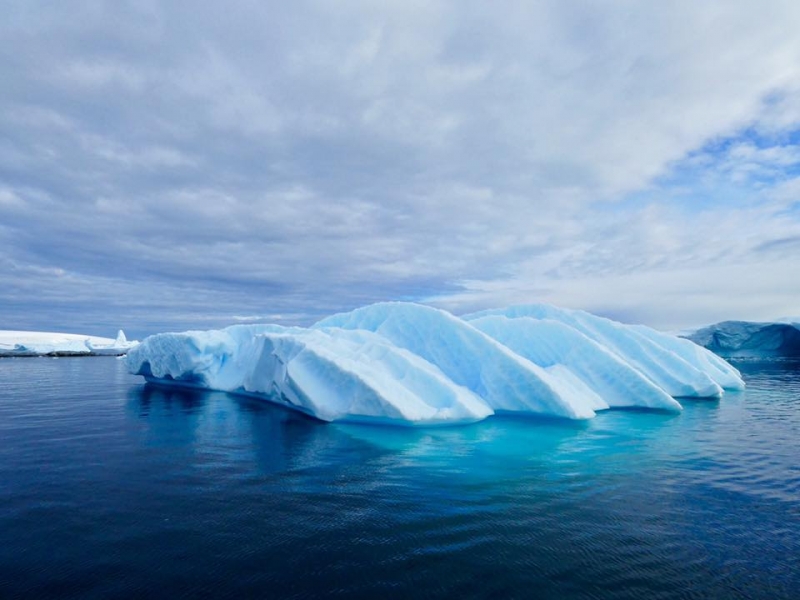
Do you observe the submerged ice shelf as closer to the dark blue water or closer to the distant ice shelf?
the dark blue water

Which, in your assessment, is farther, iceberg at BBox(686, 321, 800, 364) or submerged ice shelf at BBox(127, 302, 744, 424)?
iceberg at BBox(686, 321, 800, 364)

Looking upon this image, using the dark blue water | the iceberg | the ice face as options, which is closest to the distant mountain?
the iceberg

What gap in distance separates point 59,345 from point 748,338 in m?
92.6

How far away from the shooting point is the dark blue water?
442 centimetres

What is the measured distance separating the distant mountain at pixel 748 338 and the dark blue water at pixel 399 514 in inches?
1670

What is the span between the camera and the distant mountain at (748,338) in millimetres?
45497

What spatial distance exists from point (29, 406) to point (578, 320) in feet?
68.3

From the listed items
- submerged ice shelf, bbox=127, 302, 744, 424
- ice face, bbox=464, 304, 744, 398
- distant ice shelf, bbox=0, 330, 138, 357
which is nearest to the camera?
submerged ice shelf, bbox=127, 302, 744, 424

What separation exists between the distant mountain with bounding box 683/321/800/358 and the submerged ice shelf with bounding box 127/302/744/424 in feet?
98.4

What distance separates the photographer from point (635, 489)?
7066mm

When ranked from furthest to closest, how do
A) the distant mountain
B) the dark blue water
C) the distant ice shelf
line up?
the distant ice shelf → the distant mountain → the dark blue water

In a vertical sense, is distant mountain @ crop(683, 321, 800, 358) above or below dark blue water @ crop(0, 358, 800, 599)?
above

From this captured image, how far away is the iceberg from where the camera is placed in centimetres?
4552

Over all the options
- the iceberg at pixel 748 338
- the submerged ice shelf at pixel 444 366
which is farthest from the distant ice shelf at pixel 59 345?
the iceberg at pixel 748 338
